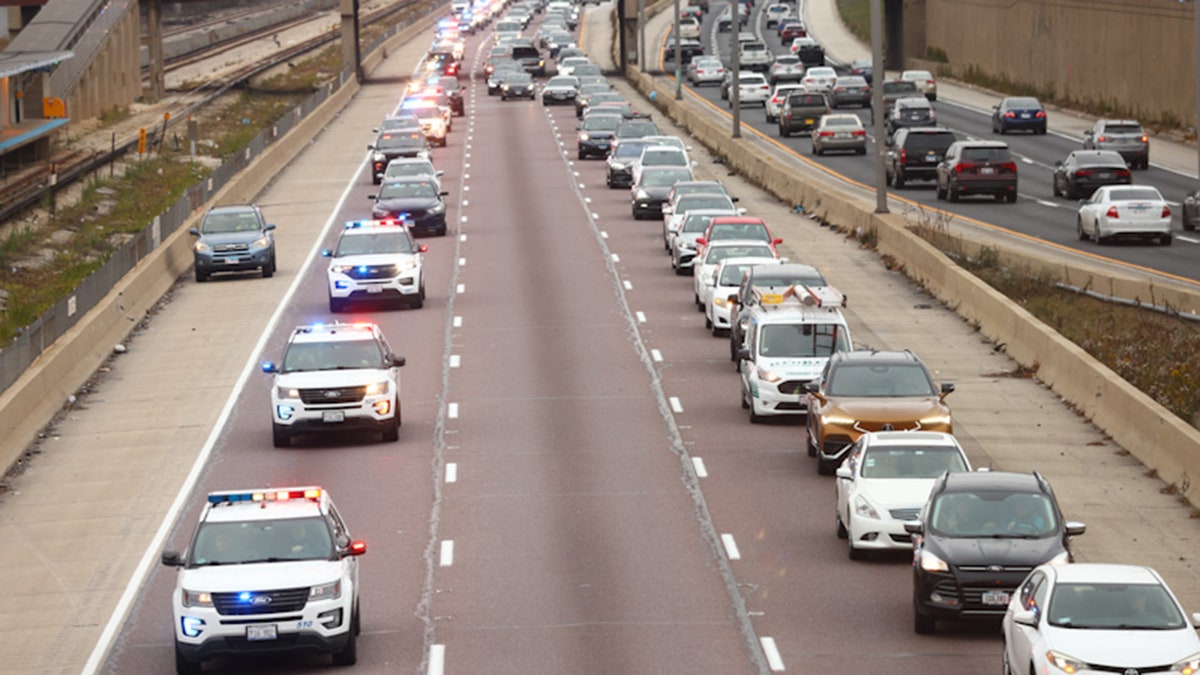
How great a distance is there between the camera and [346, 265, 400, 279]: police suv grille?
41844 mm

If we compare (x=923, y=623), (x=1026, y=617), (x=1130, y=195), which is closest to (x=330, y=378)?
(x=923, y=623)

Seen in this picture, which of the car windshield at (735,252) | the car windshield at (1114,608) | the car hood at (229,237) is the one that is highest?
the car hood at (229,237)

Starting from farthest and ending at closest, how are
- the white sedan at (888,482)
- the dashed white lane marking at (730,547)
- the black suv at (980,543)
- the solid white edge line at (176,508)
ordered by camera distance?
the dashed white lane marking at (730,547) < the white sedan at (888,482) < the solid white edge line at (176,508) < the black suv at (980,543)

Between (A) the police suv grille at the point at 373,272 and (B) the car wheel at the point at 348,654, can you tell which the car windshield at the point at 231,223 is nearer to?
(A) the police suv grille at the point at 373,272

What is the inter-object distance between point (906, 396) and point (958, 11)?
95889 millimetres

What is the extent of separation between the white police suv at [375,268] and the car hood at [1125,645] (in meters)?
27.2

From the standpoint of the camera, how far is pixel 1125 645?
1566cm

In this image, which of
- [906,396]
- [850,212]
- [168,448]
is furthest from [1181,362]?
[850,212]

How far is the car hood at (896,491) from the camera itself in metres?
22.4

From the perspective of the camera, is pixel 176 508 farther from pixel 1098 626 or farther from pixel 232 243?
pixel 232 243

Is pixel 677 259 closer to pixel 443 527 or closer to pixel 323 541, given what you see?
pixel 443 527

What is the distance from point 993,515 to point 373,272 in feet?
78.0

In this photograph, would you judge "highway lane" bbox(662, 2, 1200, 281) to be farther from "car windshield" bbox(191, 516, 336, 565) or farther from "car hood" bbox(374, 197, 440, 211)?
"car windshield" bbox(191, 516, 336, 565)

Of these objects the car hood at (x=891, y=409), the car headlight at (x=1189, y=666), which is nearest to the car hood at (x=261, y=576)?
the car headlight at (x=1189, y=666)
